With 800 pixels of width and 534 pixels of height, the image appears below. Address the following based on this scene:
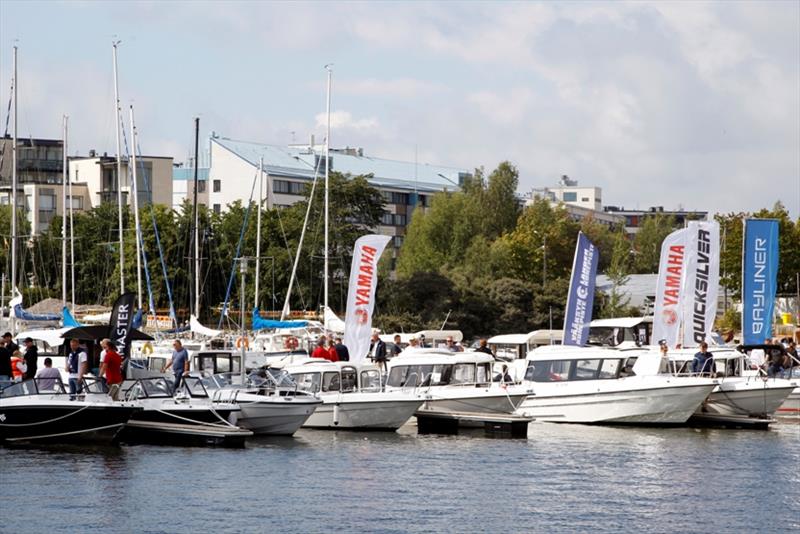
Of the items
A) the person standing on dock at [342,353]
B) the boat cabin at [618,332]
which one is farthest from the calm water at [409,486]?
the boat cabin at [618,332]

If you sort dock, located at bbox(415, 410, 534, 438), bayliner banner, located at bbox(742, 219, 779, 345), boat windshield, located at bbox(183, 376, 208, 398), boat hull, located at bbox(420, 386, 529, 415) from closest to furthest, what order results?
boat windshield, located at bbox(183, 376, 208, 398), dock, located at bbox(415, 410, 534, 438), boat hull, located at bbox(420, 386, 529, 415), bayliner banner, located at bbox(742, 219, 779, 345)

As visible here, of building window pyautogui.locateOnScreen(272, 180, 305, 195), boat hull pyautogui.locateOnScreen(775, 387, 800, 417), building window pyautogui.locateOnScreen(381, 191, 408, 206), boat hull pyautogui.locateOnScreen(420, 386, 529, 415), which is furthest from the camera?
building window pyautogui.locateOnScreen(381, 191, 408, 206)

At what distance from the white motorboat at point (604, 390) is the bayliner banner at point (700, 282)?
14.0 feet

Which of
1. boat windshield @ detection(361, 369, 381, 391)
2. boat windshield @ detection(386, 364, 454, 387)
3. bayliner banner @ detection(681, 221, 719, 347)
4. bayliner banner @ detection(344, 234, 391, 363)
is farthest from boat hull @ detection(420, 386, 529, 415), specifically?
bayliner banner @ detection(681, 221, 719, 347)

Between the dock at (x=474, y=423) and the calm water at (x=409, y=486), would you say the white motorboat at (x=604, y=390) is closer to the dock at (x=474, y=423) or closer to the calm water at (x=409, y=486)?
the calm water at (x=409, y=486)

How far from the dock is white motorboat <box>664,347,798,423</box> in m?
7.11

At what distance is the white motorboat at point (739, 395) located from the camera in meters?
48.1

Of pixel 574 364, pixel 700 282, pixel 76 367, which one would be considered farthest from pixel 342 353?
pixel 700 282

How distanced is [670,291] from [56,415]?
78.5ft

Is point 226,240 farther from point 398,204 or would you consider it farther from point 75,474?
point 75,474

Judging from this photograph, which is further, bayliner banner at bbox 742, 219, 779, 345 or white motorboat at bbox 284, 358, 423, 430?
bayliner banner at bbox 742, 219, 779, 345

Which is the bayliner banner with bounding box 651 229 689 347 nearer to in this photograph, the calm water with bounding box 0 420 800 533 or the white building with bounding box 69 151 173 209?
the calm water with bounding box 0 420 800 533

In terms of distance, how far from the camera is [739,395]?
48438mm

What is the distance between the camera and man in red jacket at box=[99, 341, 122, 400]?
3884 cm
